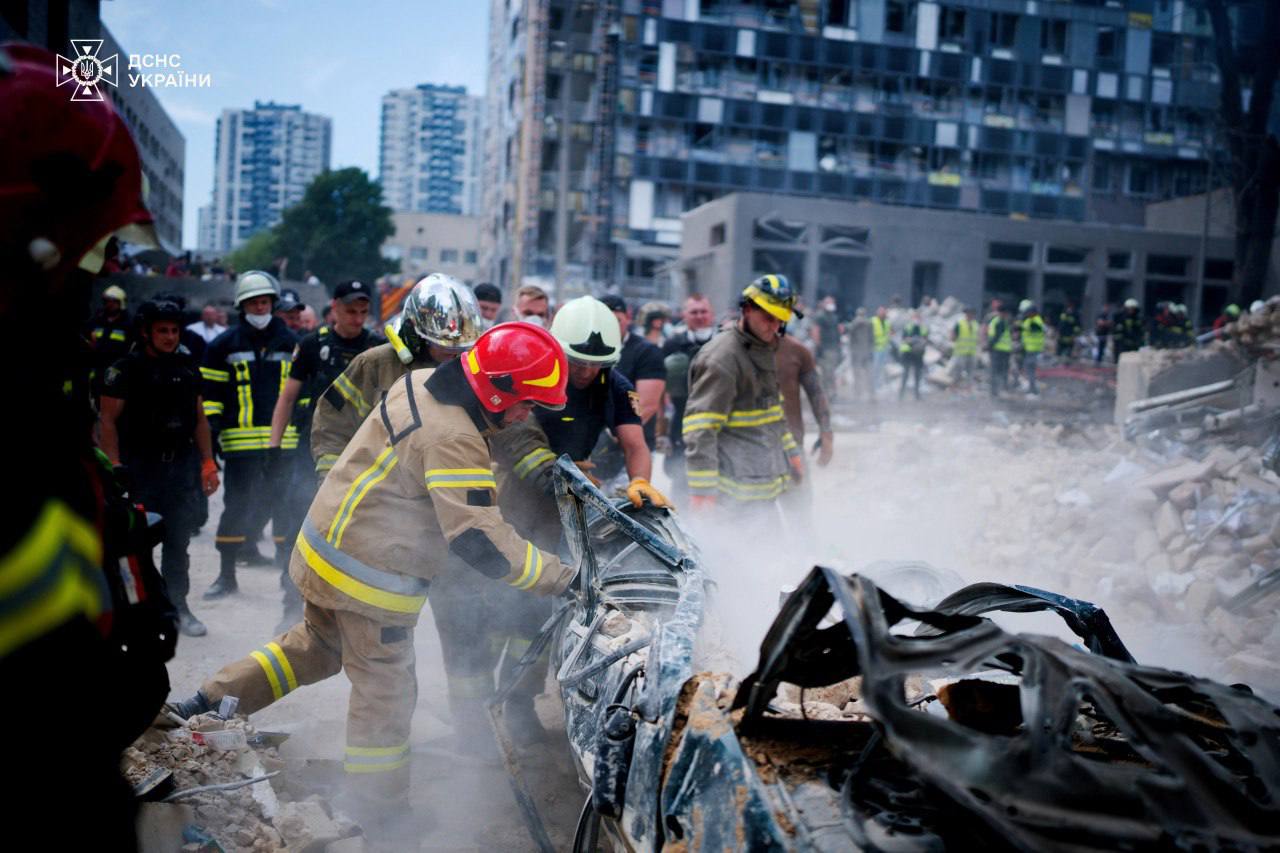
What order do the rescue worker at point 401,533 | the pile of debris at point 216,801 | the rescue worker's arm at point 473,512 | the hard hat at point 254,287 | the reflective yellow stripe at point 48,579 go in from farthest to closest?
the hard hat at point 254,287
the rescue worker at point 401,533
the rescue worker's arm at point 473,512
the pile of debris at point 216,801
the reflective yellow stripe at point 48,579

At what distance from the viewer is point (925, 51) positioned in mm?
47094

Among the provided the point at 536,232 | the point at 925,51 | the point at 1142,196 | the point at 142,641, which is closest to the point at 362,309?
the point at 142,641

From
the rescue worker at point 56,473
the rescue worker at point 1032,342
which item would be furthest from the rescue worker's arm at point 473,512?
the rescue worker at point 1032,342

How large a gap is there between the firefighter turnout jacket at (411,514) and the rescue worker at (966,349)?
20.1m

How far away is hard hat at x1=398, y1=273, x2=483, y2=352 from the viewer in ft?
15.9

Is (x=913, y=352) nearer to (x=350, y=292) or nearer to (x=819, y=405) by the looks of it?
(x=819, y=405)

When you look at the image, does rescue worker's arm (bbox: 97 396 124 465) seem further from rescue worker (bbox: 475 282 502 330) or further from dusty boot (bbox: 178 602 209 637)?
rescue worker (bbox: 475 282 502 330)

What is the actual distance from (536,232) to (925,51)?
20.4 meters

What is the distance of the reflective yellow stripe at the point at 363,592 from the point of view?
355 centimetres

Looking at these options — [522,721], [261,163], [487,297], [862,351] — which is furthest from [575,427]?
[261,163]

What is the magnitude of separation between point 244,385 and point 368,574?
11.8ft

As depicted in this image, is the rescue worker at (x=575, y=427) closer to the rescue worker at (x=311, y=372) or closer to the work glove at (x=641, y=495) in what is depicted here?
the work glove at (x=641, y=495)

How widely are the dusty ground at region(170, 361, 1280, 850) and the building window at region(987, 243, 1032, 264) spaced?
2192 centimetres

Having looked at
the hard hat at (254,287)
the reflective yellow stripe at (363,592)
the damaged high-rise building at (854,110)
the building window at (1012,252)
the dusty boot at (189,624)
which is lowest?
the dusty boot at (189,624)
